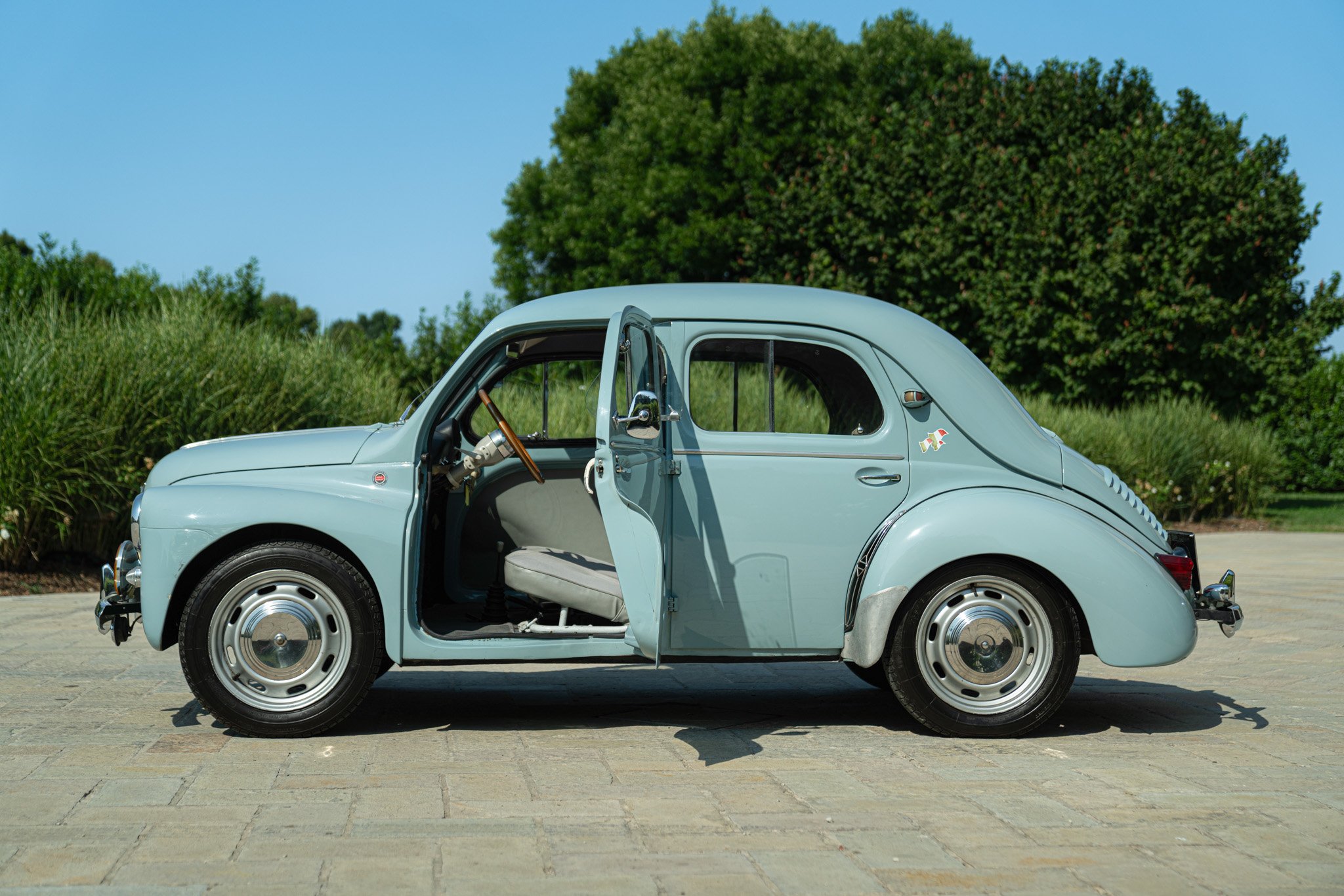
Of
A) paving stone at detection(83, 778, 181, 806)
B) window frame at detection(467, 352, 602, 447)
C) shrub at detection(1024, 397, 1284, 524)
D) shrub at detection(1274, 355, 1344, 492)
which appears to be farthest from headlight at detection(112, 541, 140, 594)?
shrub at detection(1274, 355, 1344, 492)

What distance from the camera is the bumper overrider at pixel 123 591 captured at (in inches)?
214

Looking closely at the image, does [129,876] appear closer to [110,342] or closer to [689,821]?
[689,821]

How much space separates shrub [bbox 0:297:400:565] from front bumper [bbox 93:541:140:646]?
6081mm

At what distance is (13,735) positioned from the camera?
17.9 ft

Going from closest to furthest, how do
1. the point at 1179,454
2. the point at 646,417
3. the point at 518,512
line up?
1. the point at 646,417
2. the point at 518,512
3. the point at 1179,454

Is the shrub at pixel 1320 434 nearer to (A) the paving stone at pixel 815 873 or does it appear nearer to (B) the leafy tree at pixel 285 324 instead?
(B) the leafy tree at pixel 285 324

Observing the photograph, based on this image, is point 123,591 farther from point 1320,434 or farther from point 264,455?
point 1320,434

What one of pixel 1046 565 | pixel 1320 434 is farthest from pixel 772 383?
pixel 1320 434

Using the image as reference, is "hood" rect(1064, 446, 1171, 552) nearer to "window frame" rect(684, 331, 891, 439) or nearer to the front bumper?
"window frame" rect(684, 331, 891, 439)

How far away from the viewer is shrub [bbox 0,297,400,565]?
Result: 11086mm

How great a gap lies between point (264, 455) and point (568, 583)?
149 centimetres

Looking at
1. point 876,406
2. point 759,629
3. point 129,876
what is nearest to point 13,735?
point 129,876

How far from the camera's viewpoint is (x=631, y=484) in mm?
4992

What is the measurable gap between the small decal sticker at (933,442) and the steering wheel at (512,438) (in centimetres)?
179
